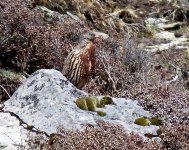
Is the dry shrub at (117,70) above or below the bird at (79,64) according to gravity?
below

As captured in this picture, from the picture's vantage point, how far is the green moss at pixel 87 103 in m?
4.44

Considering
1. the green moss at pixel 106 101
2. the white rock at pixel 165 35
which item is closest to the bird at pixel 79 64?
the green moss at pixel 106 101

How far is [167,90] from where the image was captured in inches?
217

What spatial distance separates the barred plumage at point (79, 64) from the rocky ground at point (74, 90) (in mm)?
354

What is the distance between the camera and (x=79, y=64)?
5262 millimetres

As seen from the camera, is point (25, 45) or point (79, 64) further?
point (25, 45)

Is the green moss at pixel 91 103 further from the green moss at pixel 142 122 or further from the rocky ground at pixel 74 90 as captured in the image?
the green moss at pixel 142 122

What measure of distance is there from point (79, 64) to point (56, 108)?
3.45 ft

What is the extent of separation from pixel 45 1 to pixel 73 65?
16.4 ft

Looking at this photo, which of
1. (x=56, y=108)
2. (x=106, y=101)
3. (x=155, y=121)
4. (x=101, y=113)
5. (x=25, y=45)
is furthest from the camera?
(x=25, y=45)

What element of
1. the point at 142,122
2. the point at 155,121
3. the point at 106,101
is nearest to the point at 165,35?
the point at 106,101

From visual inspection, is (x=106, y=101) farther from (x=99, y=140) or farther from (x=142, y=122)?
(x=99, y=140)

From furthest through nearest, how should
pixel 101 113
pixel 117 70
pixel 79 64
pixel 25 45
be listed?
1. pixel 117 70
2. pixel 25 45
3. pixel 79 64
4. pixel 101 113

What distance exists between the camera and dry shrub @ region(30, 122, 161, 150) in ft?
11.8
